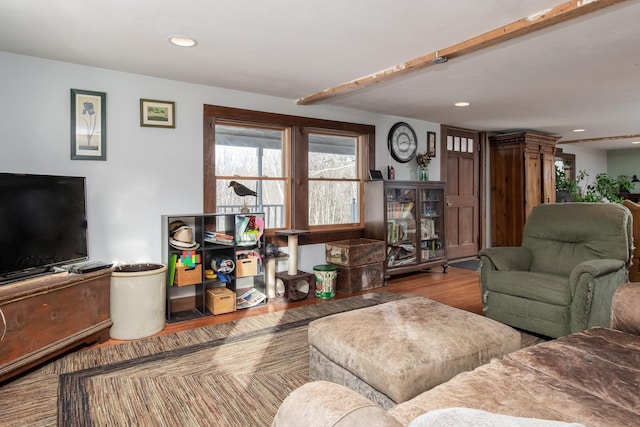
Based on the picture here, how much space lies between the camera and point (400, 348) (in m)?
1.72

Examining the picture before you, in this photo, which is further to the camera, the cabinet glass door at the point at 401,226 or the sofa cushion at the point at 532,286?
the cabinet glass door at the point at 401,226

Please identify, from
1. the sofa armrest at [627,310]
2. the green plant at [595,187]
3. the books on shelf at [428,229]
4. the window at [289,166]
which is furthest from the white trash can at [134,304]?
the green plant at [595,187]

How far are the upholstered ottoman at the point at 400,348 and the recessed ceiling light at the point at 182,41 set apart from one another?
2.06m

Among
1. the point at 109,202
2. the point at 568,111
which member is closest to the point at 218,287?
the point at 109,202

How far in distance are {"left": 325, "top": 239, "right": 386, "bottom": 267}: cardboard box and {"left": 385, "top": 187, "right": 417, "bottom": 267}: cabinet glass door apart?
0.34m

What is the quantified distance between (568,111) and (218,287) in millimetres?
4871

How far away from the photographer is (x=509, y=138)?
630 centimetres

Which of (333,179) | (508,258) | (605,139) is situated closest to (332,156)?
(333,179)

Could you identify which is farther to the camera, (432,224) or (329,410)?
(432,224)

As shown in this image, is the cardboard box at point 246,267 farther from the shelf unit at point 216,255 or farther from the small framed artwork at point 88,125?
the small framed artwork at point 88,125

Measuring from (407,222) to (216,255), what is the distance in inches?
102

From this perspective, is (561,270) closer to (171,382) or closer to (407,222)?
(407,222)

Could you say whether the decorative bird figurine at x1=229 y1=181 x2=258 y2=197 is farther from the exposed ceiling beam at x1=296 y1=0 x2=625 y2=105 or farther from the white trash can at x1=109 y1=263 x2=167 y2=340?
the exposed ceiling beam at x1=296 y1=0 x2=625 y2=105

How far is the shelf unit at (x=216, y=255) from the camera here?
11.1 ft
